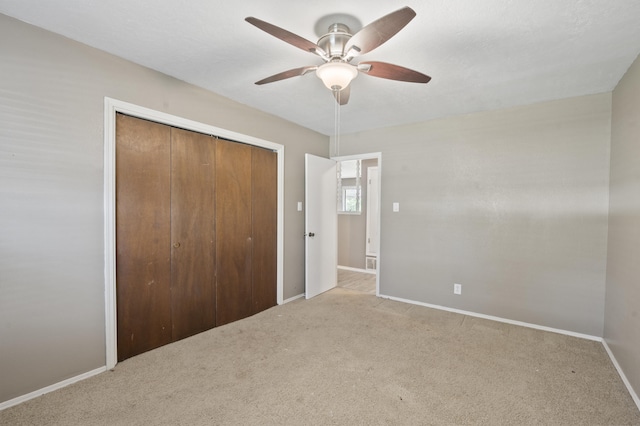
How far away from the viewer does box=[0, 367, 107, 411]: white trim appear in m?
1.78

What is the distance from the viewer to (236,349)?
254cm

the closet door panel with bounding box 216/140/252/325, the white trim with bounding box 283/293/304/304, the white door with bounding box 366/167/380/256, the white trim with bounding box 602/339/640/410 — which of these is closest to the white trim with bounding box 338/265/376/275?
the white door with bounding box 366/167/380/256

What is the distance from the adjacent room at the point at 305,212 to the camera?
69.1 inches

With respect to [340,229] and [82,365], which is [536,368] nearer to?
[82,365]

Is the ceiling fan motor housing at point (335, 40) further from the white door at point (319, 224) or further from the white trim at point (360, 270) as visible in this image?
the white trim at point (360, 270)

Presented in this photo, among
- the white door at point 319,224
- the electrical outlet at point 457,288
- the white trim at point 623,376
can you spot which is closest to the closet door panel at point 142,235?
the white door at point 319,224

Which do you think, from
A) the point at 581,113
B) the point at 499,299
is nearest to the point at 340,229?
the point at 499,299

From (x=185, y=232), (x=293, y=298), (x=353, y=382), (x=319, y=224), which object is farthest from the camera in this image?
(x=319, y=224)

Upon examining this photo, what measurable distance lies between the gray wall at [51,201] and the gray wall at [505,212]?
10.4 feet

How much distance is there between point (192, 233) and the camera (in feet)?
8.97

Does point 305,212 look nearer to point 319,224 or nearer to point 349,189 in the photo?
point 319,224

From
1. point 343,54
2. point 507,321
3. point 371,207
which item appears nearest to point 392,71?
point 343,54

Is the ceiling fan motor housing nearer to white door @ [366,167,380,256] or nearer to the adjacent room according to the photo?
the adjacent room

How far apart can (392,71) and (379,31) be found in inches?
15.7
